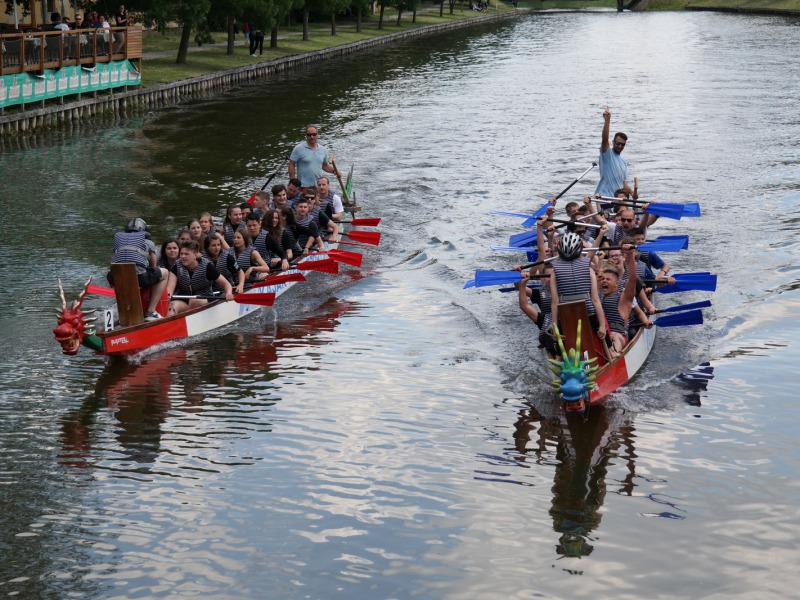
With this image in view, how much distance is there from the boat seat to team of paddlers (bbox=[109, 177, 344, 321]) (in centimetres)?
52

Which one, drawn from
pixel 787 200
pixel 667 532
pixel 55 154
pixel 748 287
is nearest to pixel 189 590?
pixel 667 532

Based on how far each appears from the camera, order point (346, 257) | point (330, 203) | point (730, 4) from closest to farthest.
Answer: point (346, 257) → point (330, 203) → point (730, 4)

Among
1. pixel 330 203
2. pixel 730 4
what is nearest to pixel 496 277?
pixel 330 203

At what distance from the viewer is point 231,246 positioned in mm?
20047

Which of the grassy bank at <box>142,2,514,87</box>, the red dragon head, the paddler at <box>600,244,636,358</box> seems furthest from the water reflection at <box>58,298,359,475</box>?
the grassy bank at <box>142,2,514,87</box>

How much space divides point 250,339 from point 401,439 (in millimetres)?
5068

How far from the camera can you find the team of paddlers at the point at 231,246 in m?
17.5

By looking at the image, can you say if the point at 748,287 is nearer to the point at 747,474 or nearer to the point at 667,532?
the point at 747,474

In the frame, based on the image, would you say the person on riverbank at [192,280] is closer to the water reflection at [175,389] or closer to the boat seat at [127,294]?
the water reflection at [175,389]

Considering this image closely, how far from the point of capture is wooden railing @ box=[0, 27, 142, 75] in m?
35.2

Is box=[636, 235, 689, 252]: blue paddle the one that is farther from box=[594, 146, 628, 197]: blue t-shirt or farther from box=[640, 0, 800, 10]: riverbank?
box=[640, 0, 800, 10]: riverbank

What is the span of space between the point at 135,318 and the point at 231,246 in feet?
11.6

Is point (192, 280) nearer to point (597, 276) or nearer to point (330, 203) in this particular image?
point (330, 203)

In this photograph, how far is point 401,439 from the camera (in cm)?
1434
